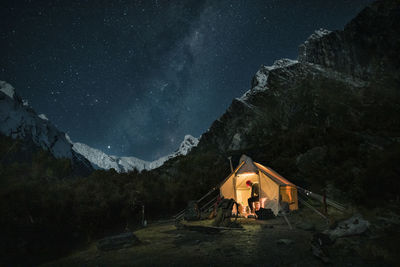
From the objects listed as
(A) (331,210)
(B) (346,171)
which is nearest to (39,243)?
(A) (331,210)

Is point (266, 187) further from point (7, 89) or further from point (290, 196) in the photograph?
point (7, 89)

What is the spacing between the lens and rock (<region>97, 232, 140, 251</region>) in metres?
7.01

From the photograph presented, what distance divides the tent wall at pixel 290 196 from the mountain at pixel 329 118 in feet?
8.36

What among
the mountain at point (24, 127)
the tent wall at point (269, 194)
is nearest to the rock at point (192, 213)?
the tent wall at point (269, 194)

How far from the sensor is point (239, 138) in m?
66.0

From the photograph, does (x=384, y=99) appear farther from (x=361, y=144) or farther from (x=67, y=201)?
(x=67, y=201)

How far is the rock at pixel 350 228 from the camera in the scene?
634 cm

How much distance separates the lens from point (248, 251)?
5848 millimetres

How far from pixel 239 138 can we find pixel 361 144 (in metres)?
46.7

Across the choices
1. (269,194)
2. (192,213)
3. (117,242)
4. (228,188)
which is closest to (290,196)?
(269,194)

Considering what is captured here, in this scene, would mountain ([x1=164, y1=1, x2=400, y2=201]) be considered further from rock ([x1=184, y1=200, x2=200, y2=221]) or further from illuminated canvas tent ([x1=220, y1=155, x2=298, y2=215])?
rock ([x1=184, y1=200, x2=200, y2=221])

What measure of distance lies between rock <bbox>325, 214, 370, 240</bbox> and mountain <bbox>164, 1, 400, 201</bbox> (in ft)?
19.0

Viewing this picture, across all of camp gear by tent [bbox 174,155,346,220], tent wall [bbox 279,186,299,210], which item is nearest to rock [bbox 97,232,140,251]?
camp gear by tent [bbox 174,155,346,220]

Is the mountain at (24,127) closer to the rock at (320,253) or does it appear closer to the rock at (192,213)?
the rock at (192,213)
